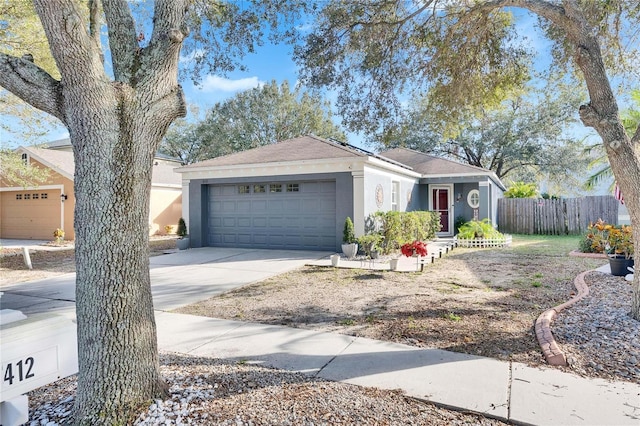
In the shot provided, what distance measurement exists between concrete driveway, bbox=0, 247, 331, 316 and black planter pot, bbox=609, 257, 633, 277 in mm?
6758

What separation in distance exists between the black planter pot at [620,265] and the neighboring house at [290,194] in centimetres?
606

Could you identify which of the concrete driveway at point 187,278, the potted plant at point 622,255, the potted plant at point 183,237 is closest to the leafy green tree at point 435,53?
the potted plant at point 622,255

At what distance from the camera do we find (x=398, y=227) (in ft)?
38.9

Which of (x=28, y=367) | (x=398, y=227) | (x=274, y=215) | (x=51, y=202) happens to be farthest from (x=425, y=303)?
(x=51, y=202)

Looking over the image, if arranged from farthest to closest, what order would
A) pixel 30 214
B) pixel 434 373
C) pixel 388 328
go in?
pixel 30 214 < pixel 388 328 < pixel 434 373

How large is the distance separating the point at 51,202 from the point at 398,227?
1689cm

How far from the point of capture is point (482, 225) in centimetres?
1447

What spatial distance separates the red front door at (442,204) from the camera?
58.4 feet

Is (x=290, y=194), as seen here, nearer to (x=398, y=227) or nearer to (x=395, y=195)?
(x=398, y=227)

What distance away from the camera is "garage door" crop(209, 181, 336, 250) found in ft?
40.8

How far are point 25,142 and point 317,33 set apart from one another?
37.2ft

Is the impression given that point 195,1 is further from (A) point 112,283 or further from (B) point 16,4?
(B) point 16,4

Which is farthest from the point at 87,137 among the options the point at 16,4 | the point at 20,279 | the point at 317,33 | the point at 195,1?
the point at 16,4

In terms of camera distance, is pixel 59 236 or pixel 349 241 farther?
pixel 59 236
